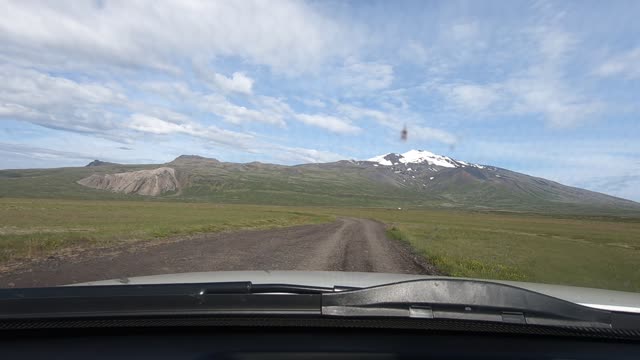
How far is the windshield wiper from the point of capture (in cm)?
306

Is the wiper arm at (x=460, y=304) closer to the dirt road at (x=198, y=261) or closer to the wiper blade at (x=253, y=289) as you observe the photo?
the wiper blade at (x=253, y=289)

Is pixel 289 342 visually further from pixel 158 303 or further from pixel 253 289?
pixel 158 303

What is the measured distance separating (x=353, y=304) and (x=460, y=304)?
679mm

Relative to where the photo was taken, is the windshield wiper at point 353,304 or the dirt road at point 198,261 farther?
the dirt road at point 198,261

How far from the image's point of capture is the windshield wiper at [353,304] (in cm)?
A: 306

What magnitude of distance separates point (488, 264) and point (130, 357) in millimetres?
20179

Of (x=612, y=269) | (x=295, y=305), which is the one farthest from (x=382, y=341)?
(x=612, y=269)

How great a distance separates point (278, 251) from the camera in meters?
22.6

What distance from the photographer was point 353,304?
3.05 m

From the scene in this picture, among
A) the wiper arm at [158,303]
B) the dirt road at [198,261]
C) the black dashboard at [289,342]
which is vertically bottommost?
the dirt road at [198,261]

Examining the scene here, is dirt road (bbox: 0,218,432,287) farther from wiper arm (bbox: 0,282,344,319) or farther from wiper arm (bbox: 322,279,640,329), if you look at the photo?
wiper arm (bbox: 322,279,640,329)

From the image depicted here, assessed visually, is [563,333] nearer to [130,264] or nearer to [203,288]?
[203,288]

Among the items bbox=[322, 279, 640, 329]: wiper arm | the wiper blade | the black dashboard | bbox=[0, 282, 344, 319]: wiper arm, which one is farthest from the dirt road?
bbox=[322, 279, 640, 329]: wiper arm

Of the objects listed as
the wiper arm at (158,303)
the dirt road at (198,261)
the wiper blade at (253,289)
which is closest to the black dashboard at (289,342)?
the wiper arm at (158,303)
